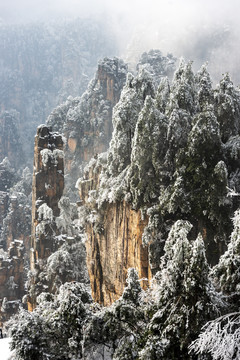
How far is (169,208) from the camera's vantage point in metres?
15.5

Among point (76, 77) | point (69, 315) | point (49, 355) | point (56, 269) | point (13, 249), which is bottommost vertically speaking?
point (49, 355)

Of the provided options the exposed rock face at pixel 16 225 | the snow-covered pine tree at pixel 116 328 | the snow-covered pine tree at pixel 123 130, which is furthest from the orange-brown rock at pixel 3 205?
the snow-covered pine tree at pixel 116 328

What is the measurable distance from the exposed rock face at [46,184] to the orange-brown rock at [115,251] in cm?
1018

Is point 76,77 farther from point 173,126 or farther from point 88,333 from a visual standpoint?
point 88,333

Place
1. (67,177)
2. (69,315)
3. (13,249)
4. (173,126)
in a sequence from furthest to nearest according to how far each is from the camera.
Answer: (67,177), (13,249), (173,126), (69,315)

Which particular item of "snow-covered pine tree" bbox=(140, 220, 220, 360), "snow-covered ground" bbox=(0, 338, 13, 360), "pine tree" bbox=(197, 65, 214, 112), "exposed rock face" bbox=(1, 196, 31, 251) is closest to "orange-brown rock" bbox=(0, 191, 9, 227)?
"exposed rock face" bbox=(1, 196, 31, 251)

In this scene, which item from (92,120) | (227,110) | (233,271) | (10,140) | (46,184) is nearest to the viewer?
(233,271)

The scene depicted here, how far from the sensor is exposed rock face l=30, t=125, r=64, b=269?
32.7 m

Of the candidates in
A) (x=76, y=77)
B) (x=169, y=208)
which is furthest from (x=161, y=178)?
(x=76, y=77)

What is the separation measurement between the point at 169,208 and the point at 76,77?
10998 centimetres

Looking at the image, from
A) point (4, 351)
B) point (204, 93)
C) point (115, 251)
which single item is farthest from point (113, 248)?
point (204, 93)

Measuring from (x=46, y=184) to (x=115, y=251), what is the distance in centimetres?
1481

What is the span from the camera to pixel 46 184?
1304 inches

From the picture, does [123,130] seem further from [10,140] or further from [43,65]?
[43,65]
